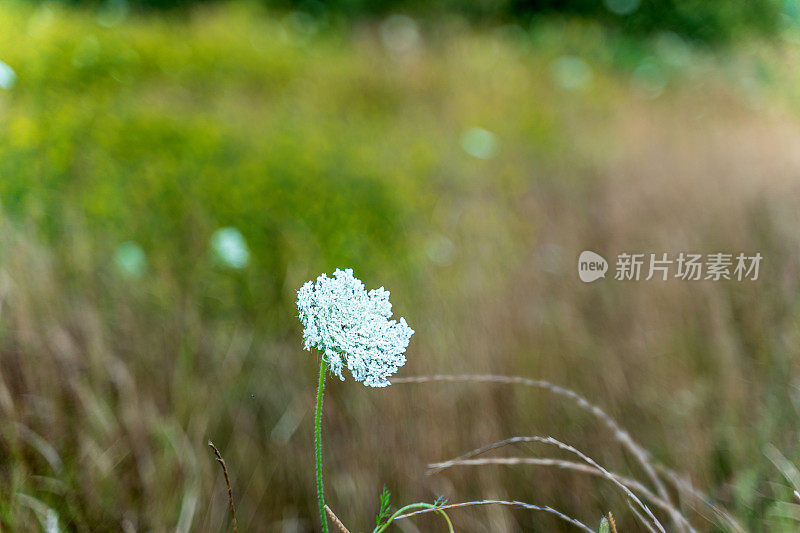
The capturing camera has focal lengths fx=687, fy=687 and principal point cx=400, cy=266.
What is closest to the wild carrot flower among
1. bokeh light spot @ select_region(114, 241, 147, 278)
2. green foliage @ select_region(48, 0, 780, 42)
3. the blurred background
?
the blurred background

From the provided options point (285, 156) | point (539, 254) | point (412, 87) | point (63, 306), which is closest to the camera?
point (63, 306)

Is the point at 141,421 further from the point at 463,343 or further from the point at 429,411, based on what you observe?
the point at 463,343

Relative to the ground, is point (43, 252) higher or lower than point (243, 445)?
higher

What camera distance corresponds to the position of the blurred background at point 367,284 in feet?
4.28

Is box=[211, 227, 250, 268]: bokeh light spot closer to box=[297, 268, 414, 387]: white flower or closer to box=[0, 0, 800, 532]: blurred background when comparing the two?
box=[0, 0, 800, 532]: blurred background

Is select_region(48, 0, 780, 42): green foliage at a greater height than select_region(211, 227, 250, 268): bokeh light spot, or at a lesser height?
greater

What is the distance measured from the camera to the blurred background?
1.30m

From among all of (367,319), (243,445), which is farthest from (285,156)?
(367,319)

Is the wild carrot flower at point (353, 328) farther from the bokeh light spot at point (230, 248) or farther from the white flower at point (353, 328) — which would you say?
the bokeh light spot at point (230, 248)

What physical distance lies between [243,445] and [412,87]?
3625mm

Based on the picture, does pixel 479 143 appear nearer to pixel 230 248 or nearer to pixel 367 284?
pixel 367 284

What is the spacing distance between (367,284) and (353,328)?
1532mm

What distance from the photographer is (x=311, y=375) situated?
1.59 metres

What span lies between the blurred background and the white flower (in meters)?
0.64
